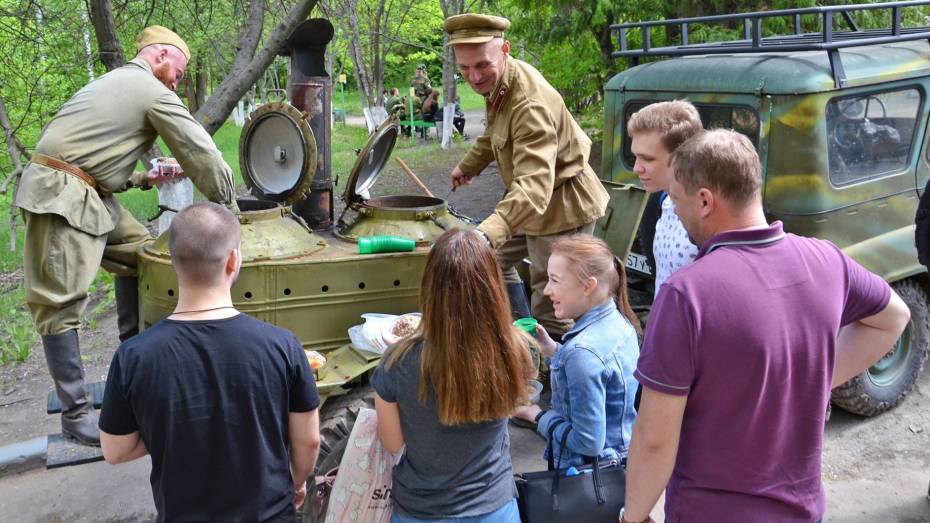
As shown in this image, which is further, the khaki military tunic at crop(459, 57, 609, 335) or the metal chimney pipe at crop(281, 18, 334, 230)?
the metal chimney pipe at crop(281, 18, 334, 230)

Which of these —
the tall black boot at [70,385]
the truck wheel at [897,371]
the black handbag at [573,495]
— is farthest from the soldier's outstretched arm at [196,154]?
the truck wheel at [897,371]

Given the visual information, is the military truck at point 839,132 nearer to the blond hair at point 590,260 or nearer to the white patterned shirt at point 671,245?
the white patterned shirt at point 671,245

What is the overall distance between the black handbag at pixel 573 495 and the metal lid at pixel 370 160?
5.85 ft

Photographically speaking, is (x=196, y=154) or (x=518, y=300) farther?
(x=518, y=300)

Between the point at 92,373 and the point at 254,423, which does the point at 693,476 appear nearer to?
the point at 254,423

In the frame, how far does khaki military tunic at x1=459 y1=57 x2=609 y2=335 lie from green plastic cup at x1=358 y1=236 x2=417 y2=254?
44 centimetres

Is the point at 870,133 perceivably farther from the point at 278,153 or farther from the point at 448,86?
the point at 448,86

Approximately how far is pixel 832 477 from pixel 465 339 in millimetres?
2916

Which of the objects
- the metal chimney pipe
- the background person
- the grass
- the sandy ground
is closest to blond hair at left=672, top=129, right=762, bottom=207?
the background person

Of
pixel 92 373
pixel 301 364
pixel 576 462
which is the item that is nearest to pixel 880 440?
pixel 576 462

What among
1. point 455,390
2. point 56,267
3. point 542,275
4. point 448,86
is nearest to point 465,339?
point 455,390

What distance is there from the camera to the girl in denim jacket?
243 cm

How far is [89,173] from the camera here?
3689 mm

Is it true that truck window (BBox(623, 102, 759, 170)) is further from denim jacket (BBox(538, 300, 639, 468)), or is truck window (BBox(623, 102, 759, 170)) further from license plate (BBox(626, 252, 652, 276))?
denim jacket (BBox(538, 300, 639, 468))
